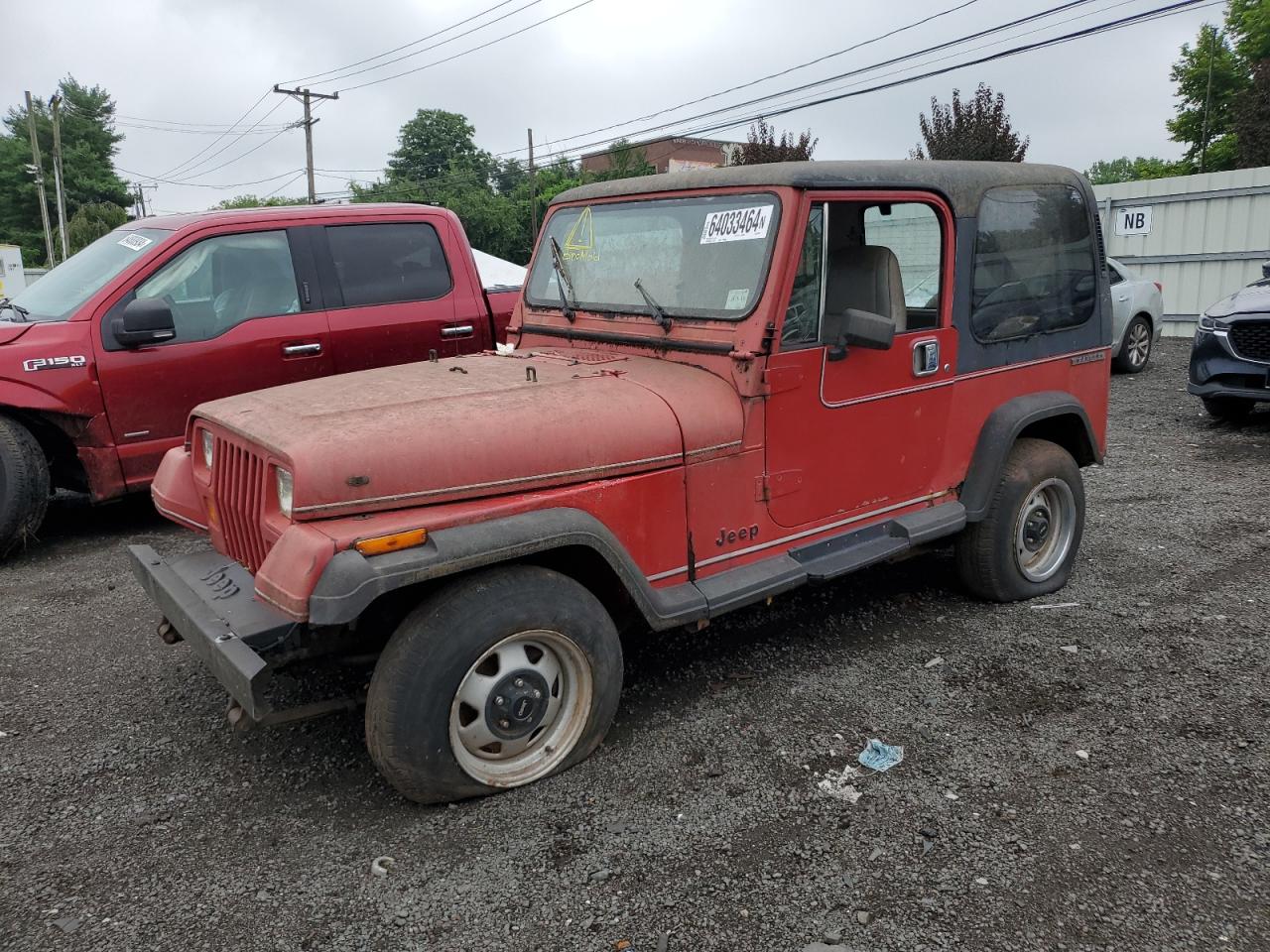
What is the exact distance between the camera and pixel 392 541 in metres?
2.73

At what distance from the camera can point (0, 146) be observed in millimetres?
58312

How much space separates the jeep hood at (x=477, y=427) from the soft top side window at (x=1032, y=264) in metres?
1.57

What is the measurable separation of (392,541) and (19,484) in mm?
3968

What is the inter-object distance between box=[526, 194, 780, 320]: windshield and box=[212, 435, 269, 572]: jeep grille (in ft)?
5.41

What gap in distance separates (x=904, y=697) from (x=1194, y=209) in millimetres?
14288

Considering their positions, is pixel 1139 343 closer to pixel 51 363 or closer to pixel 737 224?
pixel 737 224

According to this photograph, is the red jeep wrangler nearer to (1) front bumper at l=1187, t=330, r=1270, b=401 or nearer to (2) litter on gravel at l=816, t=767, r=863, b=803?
(2) litter on gravel at l=816, t=767, r=863, b=803

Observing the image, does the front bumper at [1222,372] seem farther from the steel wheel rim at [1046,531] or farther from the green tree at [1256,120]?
the green tree at [1256,120]

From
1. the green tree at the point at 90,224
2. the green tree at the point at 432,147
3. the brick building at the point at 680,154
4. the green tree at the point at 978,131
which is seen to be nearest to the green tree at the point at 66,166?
the green tree at the point at 90,224

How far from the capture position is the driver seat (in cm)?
385

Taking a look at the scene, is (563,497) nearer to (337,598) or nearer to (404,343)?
(337,598)

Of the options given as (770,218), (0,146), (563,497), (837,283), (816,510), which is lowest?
(816,510)

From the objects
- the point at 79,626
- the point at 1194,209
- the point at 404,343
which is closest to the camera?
the point at 79,626

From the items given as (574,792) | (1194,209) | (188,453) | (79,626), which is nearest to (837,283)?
(574,792)
